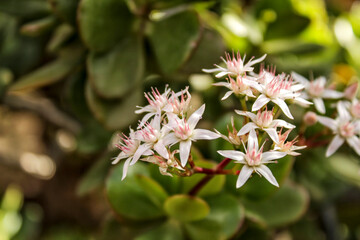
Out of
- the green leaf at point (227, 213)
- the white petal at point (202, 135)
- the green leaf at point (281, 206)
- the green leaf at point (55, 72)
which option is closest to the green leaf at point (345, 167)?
the green leaf at point (281, 206)

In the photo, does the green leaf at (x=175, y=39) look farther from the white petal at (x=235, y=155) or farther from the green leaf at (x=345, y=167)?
the green leaf at (x=345, y=167)

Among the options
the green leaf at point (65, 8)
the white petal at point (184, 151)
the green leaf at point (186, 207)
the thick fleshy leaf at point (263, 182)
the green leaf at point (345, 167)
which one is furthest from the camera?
the green leaf at point (345, 167)

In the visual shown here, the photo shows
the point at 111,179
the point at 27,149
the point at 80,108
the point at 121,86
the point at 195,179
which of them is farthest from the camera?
the point at 27,149

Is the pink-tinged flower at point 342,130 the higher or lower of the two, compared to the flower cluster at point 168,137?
lower

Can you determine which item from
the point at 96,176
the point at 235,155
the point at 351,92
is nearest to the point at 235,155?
the point at 235,155

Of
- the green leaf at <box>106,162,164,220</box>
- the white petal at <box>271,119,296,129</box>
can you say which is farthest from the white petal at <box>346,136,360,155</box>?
the green leaf at <box>106,162,164,220</box>

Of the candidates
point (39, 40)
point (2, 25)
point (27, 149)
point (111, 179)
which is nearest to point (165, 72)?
point (111, 179)

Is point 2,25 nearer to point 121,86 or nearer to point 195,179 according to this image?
point 121,86
